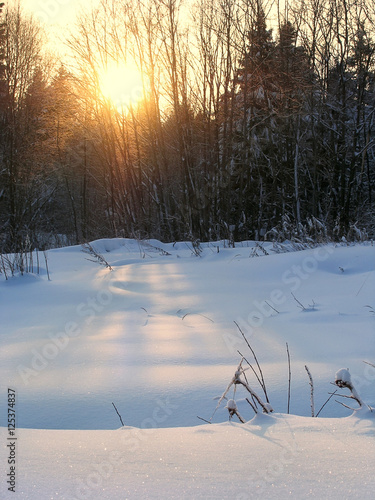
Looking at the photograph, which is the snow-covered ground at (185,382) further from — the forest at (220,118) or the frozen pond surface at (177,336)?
the forest at (220,118)

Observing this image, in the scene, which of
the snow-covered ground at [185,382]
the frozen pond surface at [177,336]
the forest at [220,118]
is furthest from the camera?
the forest at [220,118]

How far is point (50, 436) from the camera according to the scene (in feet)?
3.10

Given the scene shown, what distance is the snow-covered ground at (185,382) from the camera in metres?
0.68

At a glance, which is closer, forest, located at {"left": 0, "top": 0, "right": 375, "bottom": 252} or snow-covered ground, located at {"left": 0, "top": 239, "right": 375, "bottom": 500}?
snow-covered ground, located at {"left": 0, "top": 239, "right": 375, "bottom": 500}

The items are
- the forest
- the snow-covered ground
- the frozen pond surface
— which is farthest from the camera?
the forest

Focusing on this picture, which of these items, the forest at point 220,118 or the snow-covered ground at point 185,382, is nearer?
the snow-covered ground at point 185,382

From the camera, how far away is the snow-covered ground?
0.68 metres

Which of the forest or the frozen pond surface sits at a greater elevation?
the forest

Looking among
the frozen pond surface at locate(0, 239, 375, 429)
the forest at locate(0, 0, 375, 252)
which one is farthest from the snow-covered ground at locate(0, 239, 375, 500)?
the forest at locate(0, 0, 375, 252)

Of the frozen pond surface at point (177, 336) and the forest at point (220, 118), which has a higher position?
the forest at point (220, 118)

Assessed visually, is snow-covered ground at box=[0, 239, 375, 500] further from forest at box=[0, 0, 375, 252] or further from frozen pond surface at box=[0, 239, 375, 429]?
forest at box=[0, 0, 375, 252]

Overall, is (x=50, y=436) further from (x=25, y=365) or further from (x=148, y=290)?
(x=148, y=290)

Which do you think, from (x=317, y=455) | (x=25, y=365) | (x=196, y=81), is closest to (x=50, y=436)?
(x=317, y=455)

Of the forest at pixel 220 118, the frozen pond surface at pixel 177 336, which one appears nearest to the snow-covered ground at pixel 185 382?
the frozen pond surface at pixel 177 336
